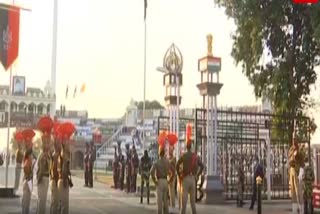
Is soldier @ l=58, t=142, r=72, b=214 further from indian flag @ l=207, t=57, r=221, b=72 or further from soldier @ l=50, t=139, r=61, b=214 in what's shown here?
indian flag @ l=207, t=57, r=221, b=72

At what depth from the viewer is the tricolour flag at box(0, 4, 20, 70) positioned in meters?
19.4

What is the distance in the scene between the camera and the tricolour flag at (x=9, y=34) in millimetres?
19406

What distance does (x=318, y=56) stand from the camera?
1789 centimetres

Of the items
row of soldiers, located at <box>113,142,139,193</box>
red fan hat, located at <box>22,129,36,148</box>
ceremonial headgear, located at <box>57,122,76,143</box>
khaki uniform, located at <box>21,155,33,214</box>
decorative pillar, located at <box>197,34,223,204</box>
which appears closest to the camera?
ceremonial headgear, located at <box>57,122,76,143</box>

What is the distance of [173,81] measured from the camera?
23.0 metres

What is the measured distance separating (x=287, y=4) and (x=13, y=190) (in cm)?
1056

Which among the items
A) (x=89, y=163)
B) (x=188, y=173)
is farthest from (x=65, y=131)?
(x=89, y=163)

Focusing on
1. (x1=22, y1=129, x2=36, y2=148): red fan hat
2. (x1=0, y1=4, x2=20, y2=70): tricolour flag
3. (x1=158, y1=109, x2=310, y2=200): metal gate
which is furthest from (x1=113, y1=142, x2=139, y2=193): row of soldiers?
(x1=22, y1=129, x2=36, y2=148): red fan hat

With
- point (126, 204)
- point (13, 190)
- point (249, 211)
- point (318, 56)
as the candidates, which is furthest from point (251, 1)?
point (13, 190)

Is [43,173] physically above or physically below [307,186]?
above

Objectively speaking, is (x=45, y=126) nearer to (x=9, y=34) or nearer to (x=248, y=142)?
(x=9, y=34)

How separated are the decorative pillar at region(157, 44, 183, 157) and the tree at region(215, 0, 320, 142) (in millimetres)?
4164

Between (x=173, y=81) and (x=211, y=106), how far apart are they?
3.48 metres

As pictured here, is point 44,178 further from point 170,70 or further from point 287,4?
point 170,70
